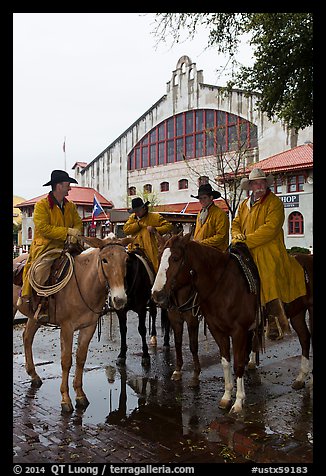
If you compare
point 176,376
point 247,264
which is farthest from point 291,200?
point 247,264

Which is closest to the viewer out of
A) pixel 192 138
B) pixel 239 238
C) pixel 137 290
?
pixel 239 238

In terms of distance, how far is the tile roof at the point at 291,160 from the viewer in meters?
25.4

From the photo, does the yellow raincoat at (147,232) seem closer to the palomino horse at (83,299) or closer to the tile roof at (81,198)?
the palomino horse at (83,299)

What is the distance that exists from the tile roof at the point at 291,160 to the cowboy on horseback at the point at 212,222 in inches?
794

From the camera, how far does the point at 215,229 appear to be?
21.1 ft

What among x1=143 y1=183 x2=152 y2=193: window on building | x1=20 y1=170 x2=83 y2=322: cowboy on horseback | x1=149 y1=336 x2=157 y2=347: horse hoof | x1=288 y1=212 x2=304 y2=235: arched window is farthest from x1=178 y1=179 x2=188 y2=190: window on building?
x1=20 y1=170 x2=83 y2=322: cowboy on horseback

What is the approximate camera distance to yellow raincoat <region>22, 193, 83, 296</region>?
5480 millimetres

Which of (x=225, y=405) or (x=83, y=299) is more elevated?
(x=83, y=299)

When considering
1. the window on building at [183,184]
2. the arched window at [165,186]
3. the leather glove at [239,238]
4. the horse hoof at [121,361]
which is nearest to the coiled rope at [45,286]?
the leather glove at [239,238]

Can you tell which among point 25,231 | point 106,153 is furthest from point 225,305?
point 106,153

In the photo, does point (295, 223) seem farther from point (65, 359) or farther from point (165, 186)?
point (65, 359)

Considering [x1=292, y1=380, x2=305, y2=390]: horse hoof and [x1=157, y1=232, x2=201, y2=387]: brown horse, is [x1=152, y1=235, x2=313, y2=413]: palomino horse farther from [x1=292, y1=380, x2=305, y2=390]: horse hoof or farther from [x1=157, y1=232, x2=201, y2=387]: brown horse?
[x1=292, y1=380, x2=305, y2=390]: horse hoof

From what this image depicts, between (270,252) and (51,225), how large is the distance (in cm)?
293

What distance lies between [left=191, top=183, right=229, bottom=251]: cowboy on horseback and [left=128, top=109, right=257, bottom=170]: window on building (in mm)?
24518
